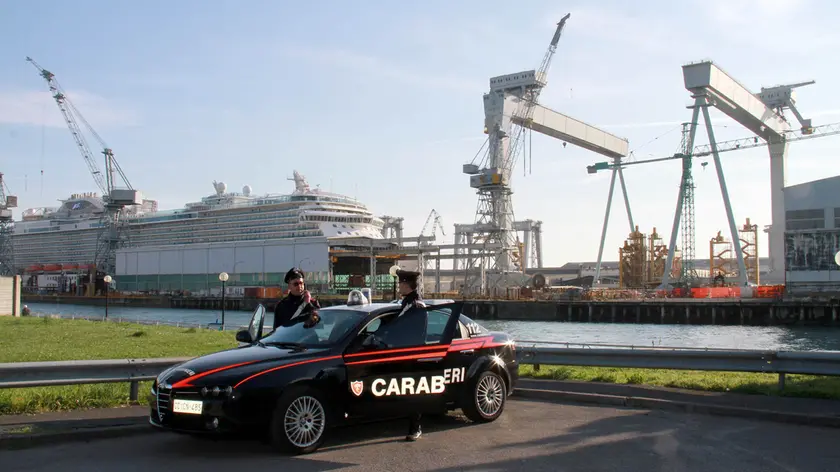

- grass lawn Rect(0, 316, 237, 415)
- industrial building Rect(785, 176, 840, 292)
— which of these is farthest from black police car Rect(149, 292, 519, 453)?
industrial building Rect(785, 176, 840, 292)

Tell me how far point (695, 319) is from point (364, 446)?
178ft

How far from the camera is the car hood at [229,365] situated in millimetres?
6773

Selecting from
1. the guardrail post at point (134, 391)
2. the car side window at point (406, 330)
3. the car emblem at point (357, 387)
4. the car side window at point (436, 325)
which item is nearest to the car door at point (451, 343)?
the car side window at point (436, 325)

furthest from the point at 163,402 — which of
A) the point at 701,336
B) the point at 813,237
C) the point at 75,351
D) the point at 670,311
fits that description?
the point at 813,237

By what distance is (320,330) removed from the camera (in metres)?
7.79

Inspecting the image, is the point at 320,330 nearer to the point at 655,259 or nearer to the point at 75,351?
the point at 75,351

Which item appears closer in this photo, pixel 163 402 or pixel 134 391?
pixel 163 402

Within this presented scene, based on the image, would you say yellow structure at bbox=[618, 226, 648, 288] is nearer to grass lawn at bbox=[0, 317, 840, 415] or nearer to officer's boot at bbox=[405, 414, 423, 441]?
grass lawn at bbox=[0, 317, 840, 415]

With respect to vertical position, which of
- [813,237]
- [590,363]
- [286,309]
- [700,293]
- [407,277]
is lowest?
[700,293]

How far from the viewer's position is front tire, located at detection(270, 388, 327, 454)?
6.78m

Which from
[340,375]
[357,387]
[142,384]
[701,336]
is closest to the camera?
[340,375]

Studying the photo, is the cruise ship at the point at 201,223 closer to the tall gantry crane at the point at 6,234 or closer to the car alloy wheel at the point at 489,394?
the tall gantry crane at the point at 6,234

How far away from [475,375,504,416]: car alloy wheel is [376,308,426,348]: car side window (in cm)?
102

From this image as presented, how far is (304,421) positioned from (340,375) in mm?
571
